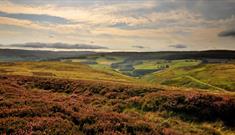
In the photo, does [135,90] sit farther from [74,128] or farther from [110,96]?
[74,128]

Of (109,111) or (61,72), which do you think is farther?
(61,72)

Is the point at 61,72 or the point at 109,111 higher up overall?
the point at 109,111

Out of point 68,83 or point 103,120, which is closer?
point 103,120

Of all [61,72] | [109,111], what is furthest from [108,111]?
[61,72]

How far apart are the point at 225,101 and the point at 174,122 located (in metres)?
8.02

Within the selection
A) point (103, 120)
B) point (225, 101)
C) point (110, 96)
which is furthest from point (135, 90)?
point (103, 120)

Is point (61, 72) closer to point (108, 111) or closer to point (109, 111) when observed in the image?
point (109, 111)

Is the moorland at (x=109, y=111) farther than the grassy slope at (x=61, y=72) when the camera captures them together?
No

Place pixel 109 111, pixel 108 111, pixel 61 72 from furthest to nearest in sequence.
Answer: pixel 61 72
pixel 109 111
pixel 108 111

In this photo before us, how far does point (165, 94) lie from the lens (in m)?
31.1

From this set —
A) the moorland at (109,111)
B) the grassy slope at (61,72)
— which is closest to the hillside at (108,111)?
the moorland at (109,111)

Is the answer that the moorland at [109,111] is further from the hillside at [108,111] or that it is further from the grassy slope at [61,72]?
the grassy slope at [61,72]

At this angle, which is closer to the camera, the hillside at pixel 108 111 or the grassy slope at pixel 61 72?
the hillside at pixel 108 111

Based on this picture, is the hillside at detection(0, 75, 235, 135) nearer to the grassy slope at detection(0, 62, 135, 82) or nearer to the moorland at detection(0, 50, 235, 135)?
the moorland at detection(0, 50, 235, 135)
